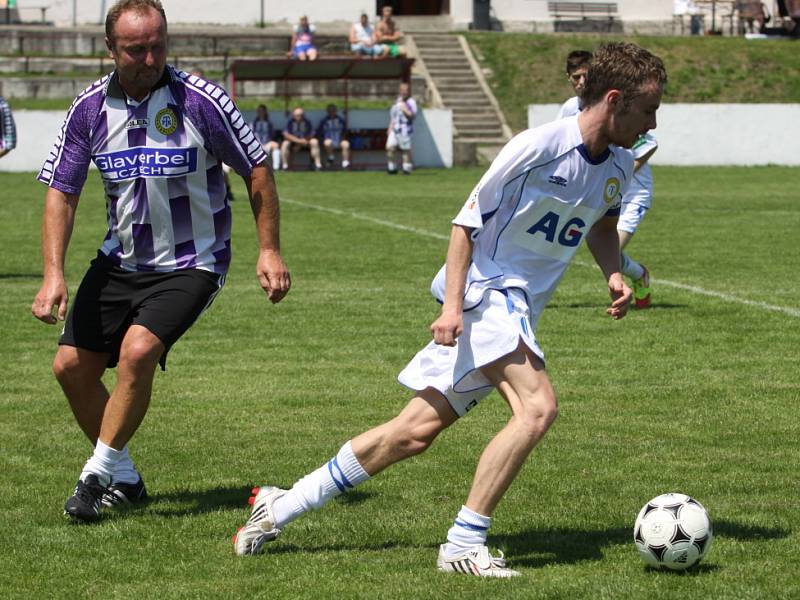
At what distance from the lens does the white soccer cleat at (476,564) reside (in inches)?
194

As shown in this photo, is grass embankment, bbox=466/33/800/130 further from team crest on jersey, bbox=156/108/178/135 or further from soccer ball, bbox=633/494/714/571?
soccer ball, bbox=633/494/714/571

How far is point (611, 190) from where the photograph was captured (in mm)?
5270

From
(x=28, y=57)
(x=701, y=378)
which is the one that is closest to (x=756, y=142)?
(x=28, y=57)

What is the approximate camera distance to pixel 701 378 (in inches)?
350

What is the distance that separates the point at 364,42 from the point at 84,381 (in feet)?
119

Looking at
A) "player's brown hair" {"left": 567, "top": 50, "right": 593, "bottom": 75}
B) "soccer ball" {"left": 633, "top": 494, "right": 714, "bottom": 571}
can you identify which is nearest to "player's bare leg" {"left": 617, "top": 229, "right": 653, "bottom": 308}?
"player's brown hair" {"left": 567, "top": 50, "right": 593, "bottom": 75}

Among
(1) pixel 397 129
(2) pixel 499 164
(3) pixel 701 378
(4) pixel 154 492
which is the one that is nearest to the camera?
(2) pixel 499 164

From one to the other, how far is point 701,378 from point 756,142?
1112 inches

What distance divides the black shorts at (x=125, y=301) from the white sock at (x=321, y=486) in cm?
93

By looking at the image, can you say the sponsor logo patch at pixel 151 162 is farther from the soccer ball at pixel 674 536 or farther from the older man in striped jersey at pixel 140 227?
the soccer ball at pixel 674 536

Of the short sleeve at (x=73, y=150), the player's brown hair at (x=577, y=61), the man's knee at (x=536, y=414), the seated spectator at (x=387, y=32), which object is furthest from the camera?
the seated spectator at (x=387, y=32)

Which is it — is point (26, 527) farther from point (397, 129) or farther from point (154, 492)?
point (397, 129)

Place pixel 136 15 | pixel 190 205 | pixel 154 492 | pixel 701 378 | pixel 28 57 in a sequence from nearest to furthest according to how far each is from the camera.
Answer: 1. pixel 136 15
2. pixel 190 205
3. pixel 154 492
4. pixel 701 378
5. pixel 28 57

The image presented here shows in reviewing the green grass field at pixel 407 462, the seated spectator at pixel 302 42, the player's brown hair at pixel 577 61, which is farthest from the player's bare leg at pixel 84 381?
the seated spectator at pixel 302 42
